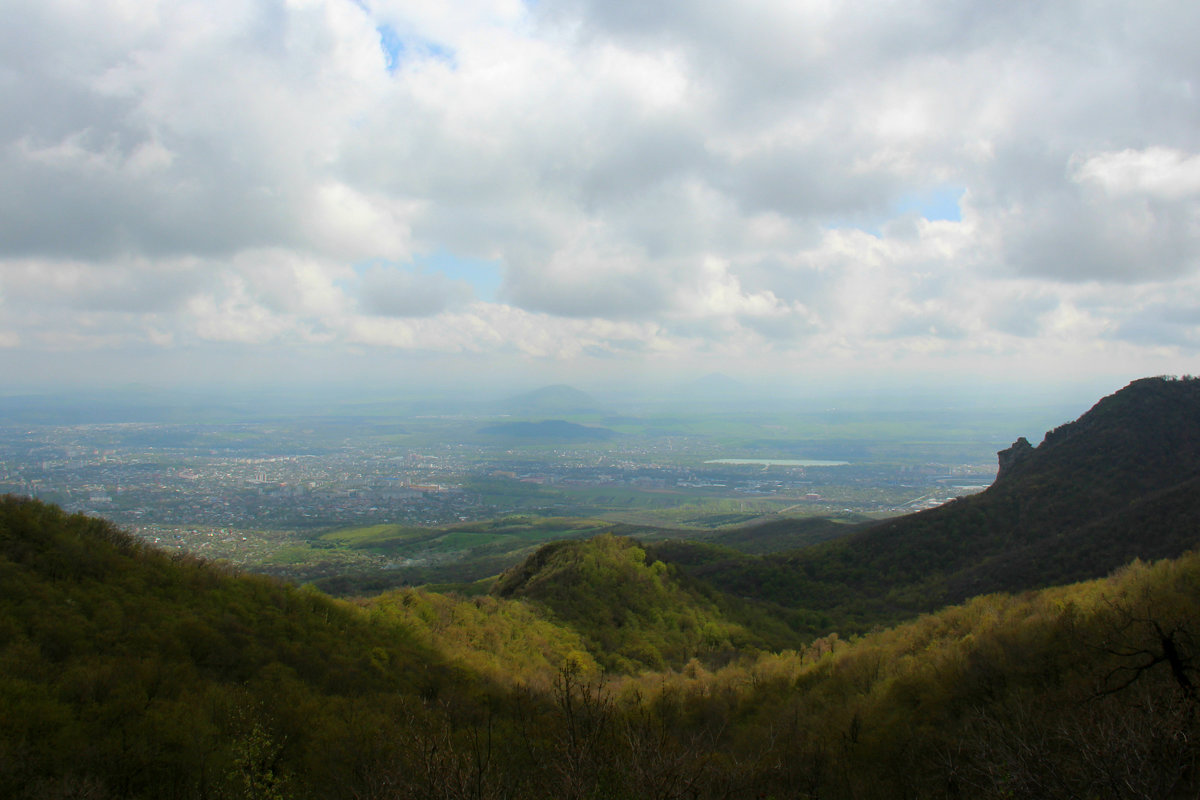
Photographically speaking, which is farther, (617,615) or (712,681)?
(617,615)

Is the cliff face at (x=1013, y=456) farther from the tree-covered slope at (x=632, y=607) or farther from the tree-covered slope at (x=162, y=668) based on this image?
the tree-covered slope at (x=162, y=668)

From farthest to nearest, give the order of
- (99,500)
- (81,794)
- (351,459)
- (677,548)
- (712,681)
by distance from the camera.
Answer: (351,459)
(99,500)
(677,548)
(712,681)
(81,794)

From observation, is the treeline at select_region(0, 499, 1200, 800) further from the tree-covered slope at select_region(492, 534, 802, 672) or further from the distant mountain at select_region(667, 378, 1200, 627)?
the distant mountain at select_region(667, 378, 1200, 627)

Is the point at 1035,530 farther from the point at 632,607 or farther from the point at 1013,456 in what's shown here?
the point at 632,607

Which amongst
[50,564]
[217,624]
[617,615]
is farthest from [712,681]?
[50,564]

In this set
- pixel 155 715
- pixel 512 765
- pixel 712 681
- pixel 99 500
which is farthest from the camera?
pixel 99 500

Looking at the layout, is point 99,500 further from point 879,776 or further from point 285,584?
point 879,776
